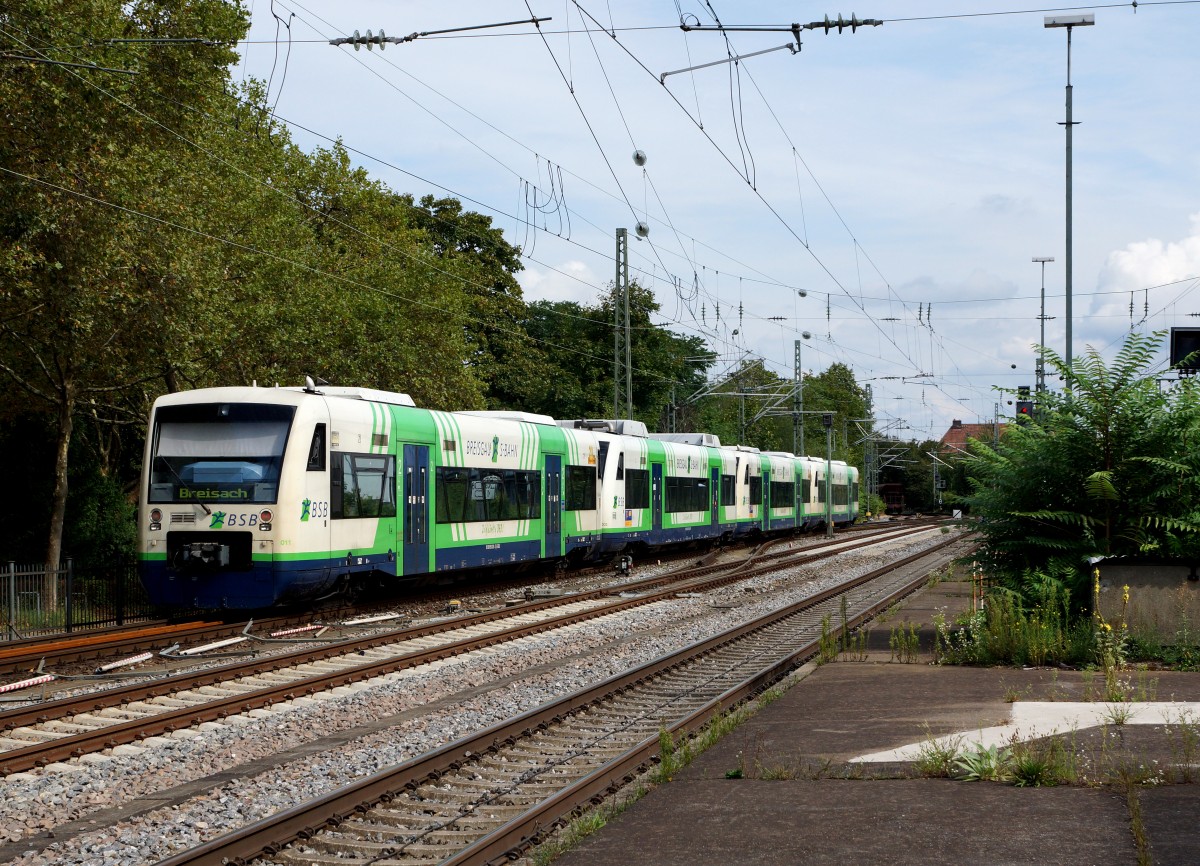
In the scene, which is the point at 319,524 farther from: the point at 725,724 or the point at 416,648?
the point at 725,724

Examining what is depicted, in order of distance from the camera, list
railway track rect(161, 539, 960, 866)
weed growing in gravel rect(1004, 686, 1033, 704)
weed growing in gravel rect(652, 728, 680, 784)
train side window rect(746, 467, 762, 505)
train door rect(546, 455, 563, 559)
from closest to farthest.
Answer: railway track rect(161, 539, 960, 866) → weed growing in gravel rect(652, 728, 680, 784) → weed growing in gravel rect(1004, 686, 1033, 704) → train door rect(546, 455, 563, 559) → train side window rect(746, 467, 762, 505)

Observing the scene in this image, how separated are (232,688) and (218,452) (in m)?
5.80

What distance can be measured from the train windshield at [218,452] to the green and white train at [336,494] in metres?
0.02

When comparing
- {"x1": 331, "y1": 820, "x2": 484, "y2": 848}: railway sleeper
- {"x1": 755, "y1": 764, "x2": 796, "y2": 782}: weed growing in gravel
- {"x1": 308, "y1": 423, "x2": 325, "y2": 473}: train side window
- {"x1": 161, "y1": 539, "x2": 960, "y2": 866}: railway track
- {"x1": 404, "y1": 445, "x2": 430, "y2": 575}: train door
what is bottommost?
{"x1": 331, "y1": 820, "x2": 484, "y2": 848}: railway sleeper

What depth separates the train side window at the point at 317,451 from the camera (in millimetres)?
17922

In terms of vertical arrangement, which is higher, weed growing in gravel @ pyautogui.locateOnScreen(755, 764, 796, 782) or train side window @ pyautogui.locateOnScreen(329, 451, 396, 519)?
train side window @ pyautogui.locateOnScreen(329, 451, 396, 519)

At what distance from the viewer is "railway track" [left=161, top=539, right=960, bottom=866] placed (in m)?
7.04

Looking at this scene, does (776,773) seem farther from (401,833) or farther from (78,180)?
(78,180)

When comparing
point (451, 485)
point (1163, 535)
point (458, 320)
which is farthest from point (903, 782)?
point (458, 320)

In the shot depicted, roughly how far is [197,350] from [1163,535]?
18171 millimetres

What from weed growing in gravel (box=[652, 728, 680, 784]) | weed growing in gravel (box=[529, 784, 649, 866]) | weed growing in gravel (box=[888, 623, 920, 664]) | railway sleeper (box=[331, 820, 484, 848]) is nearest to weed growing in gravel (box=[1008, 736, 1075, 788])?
weed growing in gravel (box=[652, 728, 680, 784])

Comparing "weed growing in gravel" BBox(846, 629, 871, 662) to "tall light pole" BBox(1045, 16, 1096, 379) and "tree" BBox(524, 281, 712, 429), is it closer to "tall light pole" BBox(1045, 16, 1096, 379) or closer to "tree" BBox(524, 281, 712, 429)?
"tall light pole" BBox(1045, 16, 1096, 379)

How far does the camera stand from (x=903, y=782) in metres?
8.05

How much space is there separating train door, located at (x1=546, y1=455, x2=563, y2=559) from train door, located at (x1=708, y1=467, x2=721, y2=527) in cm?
1354
